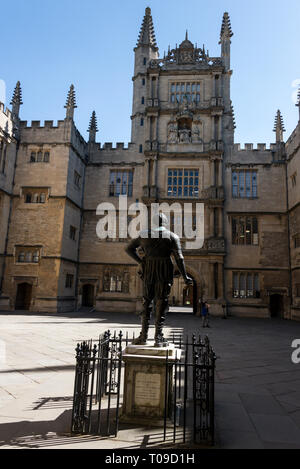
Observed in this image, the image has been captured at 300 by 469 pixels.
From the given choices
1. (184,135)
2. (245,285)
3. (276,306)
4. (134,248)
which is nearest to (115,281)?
(245,285)

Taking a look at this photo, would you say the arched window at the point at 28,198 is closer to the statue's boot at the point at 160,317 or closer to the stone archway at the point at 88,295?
the stone archway at the point at 88,295

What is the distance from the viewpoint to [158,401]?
4.16 meters

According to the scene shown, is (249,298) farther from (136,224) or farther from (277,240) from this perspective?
(136,224)

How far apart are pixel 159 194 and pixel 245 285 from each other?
29.9 ft

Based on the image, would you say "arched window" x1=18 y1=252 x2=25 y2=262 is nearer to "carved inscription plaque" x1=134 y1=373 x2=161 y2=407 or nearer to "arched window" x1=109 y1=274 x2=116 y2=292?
"arched window" x1=109 y1=274 x2=116 y2=292

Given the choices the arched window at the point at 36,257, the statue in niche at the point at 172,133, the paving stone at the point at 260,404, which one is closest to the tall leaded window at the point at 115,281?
the arched window at the point at 36,257

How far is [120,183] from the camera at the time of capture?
2494 cm

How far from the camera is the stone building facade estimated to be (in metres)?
21.0

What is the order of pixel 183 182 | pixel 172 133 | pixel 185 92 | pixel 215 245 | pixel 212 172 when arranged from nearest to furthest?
1. pixel 215 245
2. pixel 212 172
3. pixel 183 182
4. pixel 172 133
5. pixel 185 92

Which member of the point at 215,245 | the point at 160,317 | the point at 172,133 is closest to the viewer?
the point at 160,317

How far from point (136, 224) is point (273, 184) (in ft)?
35.2

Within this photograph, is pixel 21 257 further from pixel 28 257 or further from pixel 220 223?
pixel 220 223

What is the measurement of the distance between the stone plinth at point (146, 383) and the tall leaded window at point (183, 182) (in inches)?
787

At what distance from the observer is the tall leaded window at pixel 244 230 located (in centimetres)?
2305
